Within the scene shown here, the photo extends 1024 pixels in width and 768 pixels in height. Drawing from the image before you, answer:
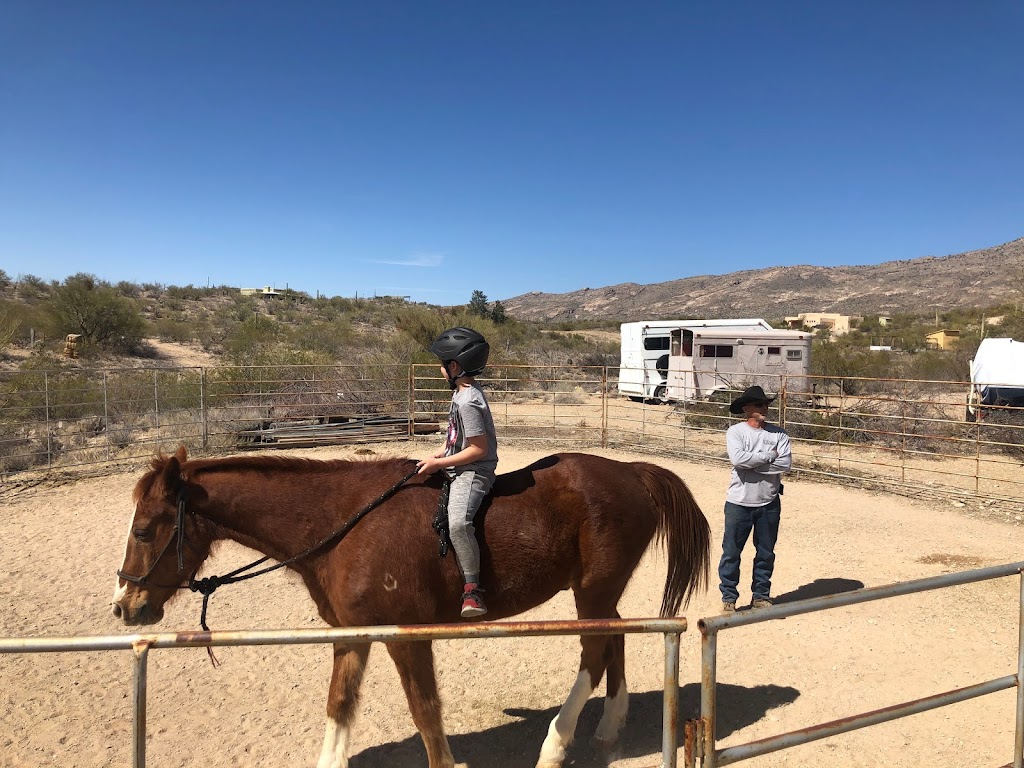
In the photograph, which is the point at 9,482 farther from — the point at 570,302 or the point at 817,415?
the point at 570,302

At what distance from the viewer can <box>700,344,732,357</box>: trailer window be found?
17.0 metres

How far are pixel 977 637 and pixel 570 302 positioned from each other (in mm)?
109340

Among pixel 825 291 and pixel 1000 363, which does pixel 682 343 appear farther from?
pixel 825 291

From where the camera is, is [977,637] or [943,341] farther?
[943,341]

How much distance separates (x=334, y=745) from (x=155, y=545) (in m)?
1.30

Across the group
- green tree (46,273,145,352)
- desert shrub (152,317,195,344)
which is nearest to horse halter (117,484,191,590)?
green tree (46,273,145,352)

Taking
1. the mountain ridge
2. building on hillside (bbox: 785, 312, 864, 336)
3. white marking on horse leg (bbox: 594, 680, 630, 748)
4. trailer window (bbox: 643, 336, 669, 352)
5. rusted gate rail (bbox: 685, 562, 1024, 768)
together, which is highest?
the mountain ridge

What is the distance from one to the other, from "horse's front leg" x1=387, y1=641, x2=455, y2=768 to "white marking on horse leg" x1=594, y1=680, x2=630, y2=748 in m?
0.97

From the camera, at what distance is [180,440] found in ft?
38.6

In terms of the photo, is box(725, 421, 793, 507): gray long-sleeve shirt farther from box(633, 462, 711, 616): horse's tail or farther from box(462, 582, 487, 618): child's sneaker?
box(462, 582, 487, 618): child's sneaker

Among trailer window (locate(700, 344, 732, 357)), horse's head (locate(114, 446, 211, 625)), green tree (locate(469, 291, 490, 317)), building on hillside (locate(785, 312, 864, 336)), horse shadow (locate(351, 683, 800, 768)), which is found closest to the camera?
horse's head (locate(114, 446, 211, 625))

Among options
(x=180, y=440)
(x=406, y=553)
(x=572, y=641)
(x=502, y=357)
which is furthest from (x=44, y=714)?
(x=502, y=357)

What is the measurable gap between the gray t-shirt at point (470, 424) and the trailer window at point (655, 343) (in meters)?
17.3

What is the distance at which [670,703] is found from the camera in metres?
1.90
